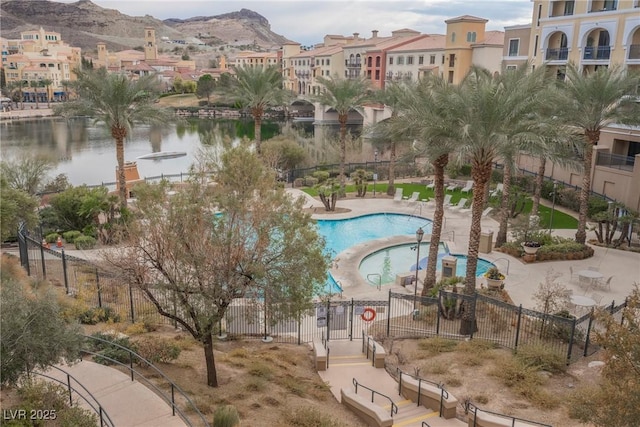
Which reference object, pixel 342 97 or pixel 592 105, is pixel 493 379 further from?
pixel 342 97

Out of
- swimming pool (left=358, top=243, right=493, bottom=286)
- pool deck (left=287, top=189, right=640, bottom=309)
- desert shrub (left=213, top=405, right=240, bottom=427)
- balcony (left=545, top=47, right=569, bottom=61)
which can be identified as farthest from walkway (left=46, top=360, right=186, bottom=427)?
balcony (left=545, top=47, right=569, bottom=61)

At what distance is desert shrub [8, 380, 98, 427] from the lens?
8773 mm

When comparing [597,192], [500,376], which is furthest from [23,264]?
[597,192]

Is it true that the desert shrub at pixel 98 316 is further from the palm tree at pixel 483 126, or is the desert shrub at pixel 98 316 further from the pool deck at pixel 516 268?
the palm tree at pixel 483 126

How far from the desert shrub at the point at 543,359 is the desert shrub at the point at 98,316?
11421mm

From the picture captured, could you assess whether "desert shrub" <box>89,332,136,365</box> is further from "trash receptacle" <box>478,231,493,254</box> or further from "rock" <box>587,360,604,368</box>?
"trash receptacle" <box>478,231,493,254</box>

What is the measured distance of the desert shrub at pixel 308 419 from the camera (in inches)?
397

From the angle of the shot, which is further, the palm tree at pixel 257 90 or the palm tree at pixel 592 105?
the palm tree at pixel 257 90

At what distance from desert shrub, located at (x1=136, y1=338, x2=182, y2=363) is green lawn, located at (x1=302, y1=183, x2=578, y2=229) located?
Result: 22.0m

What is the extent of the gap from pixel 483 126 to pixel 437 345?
22.5 ft

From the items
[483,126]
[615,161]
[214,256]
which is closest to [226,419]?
[214,256]

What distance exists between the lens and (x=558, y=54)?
38906 millimetres

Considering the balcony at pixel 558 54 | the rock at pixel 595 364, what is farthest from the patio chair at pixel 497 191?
the rock at pixel 595 364

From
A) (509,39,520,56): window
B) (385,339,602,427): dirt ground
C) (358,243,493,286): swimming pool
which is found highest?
(509,39,520,56): window
